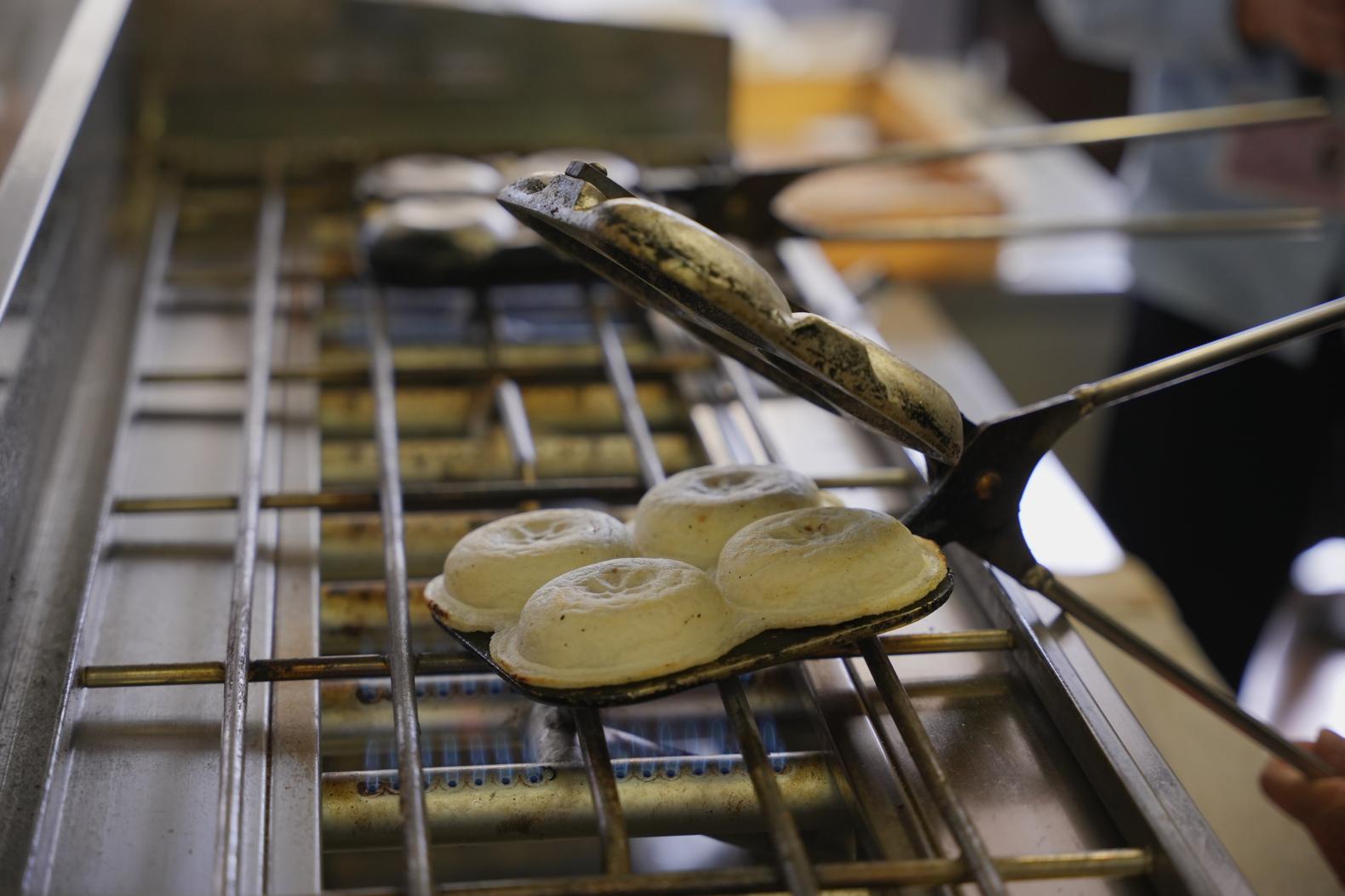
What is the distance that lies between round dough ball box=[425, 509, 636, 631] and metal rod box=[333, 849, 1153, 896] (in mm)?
224

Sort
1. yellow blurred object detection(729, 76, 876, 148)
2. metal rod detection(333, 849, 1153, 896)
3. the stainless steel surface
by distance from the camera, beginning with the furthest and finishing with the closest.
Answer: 1. yellow blurred object detection(729, 76, 876, 148)
2. the stainless steel surface
3. metal rod detection(333, 849, 1153, 896)

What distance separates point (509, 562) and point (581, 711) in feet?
0.40

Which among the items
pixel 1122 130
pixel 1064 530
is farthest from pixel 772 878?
pixel 1122 130

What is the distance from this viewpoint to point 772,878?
27.1 inches

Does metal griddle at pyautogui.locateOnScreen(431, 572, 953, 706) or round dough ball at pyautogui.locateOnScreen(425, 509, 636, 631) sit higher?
round dough ball at pyautogui.locateOnScreen(425, 509, 636, 631)

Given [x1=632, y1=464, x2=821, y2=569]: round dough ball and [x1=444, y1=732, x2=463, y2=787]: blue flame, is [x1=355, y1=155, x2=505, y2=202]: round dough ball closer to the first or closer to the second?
[x1=632, y1=464, x2=821, y2=569]: round dough ball

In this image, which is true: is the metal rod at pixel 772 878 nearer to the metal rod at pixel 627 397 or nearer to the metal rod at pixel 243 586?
the metal rod at pixel 243 586

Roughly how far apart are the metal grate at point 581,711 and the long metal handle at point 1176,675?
5 cm

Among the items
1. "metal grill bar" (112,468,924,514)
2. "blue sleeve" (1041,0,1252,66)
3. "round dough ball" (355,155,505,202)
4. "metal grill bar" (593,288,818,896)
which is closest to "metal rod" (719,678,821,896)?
"metal grill bar" (593,288,818,896)

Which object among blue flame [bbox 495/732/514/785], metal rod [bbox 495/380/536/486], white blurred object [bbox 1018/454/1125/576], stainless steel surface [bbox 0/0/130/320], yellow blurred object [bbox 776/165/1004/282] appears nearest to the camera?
blue flame [bbox 495/732/514/785]

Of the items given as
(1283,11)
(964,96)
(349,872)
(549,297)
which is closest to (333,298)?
(549,297)

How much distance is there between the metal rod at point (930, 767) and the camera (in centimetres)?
68

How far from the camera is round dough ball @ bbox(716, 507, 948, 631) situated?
822 millimetres

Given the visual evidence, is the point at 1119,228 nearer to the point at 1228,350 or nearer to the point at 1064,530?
the point at 1064,530
